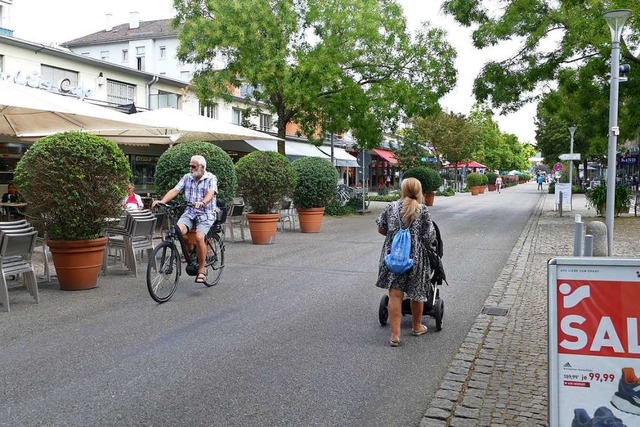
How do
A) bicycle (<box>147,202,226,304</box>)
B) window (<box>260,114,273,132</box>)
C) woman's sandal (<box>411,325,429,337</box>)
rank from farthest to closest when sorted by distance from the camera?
window (<box>260,114,273,132</box>)
bicycle (<box>147,202,226,304</box>)
woman's sandal (<box>411,325,429,337</box>)

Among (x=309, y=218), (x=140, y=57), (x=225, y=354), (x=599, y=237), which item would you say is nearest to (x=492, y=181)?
(x=140, y=57)

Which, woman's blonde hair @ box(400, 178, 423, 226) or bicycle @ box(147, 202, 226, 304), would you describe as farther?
bicycle @ box(147, 202, 226, 304)

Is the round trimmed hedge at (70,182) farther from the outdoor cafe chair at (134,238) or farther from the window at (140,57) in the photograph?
the window at (140,57)

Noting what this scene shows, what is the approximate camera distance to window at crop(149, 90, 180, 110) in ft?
107

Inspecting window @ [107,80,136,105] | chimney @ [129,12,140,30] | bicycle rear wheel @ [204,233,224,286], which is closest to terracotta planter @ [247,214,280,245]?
bicycle rear wheel @ [204,233,224,286]

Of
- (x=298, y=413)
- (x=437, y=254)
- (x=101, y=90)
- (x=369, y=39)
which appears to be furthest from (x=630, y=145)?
(x=298, y=413)

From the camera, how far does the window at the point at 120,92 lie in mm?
29737

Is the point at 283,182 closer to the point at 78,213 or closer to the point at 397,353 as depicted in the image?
the point at 78,213

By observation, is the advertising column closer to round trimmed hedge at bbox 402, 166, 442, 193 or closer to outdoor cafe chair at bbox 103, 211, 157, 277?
outdoor cafe chair at bbox 103, 211, 157, 277

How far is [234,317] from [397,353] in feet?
6.63

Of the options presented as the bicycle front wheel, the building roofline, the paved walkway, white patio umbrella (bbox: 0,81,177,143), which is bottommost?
the paved walkway

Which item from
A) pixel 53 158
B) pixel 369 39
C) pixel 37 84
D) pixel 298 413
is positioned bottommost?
pixel 298 413

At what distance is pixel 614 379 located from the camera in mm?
2957

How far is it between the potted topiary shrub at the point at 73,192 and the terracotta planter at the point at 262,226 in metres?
5.60
